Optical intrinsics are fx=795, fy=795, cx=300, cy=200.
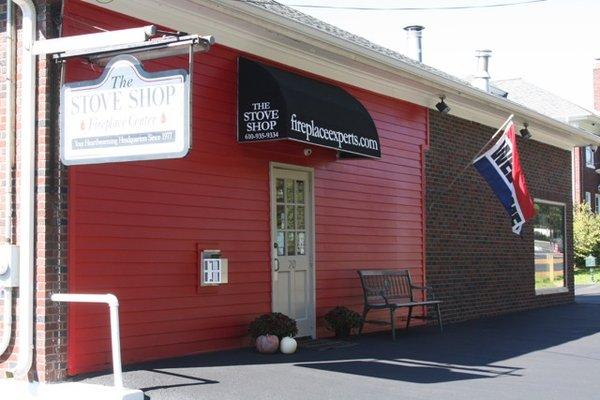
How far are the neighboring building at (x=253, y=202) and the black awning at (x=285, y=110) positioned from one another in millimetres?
29

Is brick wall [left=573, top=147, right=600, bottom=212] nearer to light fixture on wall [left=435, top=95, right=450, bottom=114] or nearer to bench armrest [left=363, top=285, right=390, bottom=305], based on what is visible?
light fixture on wall [left=435, top=95, right=450, bottom=114]

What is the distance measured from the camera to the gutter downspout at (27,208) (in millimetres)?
7264

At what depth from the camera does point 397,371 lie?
327 inches

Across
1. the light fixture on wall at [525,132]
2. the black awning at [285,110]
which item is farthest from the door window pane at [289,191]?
the light fixture on wall at [525,132]

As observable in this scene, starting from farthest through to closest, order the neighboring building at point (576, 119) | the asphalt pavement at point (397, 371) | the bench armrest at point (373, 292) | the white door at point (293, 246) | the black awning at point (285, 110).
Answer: the neighboring building at point (576, 119) < the bench armrest at point (373, 292) < the white door at point (293, 246) < the black awning at point (285, 110) < the asphalt pavement at point (397, 371)

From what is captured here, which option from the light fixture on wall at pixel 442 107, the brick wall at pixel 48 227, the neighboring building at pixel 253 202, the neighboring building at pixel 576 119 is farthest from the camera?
the neighboring building at pixel 576 119

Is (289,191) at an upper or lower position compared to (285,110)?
lower

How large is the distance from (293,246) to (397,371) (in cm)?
284

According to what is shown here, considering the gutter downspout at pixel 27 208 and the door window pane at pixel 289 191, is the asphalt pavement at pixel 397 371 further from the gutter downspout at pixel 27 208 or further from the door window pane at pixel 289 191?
the door window pane at pixel 289 191

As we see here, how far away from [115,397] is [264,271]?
12.7ft

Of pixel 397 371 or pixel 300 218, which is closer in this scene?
pixel 397 371

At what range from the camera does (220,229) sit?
9375 millimetres

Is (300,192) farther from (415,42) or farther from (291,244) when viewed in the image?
(415,42)

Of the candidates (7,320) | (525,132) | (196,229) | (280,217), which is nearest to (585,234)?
(525,132)
